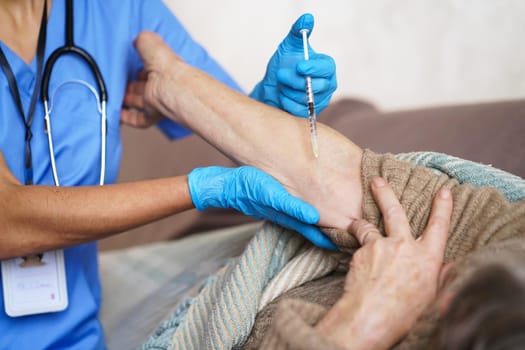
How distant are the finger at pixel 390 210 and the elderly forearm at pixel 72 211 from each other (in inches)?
12.6

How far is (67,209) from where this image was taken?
90 centimetres

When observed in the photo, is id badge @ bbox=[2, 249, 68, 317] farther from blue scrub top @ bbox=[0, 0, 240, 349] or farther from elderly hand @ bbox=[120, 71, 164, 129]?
elderly hand @ bbox=[120, 71, 164, 129]

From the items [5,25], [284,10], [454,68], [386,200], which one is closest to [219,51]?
[284,10]

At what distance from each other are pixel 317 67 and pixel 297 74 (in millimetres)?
42

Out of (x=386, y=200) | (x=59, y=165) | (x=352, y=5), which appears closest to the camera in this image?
(x=386, y=200)

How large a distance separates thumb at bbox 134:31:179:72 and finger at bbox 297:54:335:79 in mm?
344

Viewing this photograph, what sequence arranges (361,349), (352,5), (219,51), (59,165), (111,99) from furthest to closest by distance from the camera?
(219,51), (352,5), (111,99), (59,165), (361,349)

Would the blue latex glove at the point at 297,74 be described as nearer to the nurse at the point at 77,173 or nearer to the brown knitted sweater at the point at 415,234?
the nurse at the point at 77,173

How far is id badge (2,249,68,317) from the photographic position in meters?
1.00

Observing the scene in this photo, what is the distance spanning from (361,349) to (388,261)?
12 centimetres

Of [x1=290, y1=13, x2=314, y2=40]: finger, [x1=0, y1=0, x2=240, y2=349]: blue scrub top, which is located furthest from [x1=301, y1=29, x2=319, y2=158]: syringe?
[x1=0, y1=0, x2=240, y2=349]: blue scrub top

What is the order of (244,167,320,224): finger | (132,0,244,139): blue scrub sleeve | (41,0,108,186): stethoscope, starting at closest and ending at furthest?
(244,167,320,224): finger < (41,0,108,186): stethoscope < (132,0,244,139): blue scrub sleeve

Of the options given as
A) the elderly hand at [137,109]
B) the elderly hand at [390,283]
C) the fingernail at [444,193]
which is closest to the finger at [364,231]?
the elderly hand at [390,283]

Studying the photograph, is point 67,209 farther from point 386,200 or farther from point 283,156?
point 386,200
